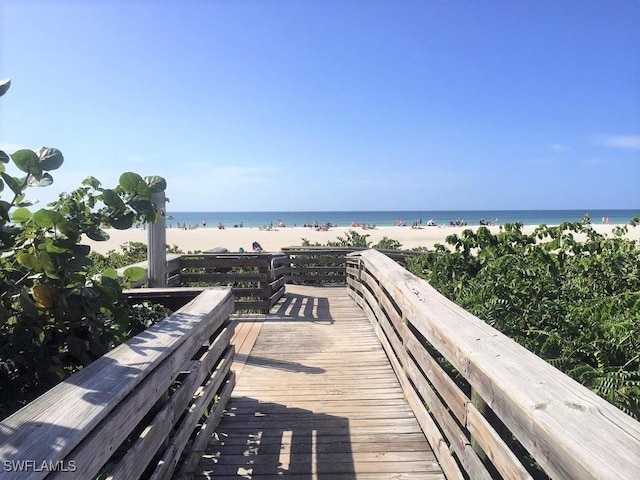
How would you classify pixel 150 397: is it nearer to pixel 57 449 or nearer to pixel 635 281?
pixel 57 449

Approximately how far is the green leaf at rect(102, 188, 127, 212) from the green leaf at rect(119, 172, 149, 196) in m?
0.06

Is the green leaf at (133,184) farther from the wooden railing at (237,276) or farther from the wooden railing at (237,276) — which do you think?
the wooden railing at (237,276)

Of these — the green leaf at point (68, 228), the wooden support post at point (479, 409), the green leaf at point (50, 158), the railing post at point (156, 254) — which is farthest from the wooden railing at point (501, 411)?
the railing post at point (156, 254)

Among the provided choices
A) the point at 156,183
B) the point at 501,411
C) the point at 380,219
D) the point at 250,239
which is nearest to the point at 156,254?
the point at 156,183

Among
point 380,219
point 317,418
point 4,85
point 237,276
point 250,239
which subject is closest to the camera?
point 4,85

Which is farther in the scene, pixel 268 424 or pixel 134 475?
pixel 268 424

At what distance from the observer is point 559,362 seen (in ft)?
7.55

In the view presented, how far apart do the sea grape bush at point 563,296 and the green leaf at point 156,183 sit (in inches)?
75.4

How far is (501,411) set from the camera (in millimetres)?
1643

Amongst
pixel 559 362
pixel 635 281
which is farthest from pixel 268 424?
pixel 635 281

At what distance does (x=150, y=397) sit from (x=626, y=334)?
2.11 metres

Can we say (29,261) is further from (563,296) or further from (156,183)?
(563,296)

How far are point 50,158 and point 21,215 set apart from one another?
0.25 m

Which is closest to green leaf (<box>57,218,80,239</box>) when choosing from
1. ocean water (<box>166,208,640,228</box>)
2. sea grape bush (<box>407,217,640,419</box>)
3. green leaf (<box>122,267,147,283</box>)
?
green leaf (<box>122,267,147,283</box>)
